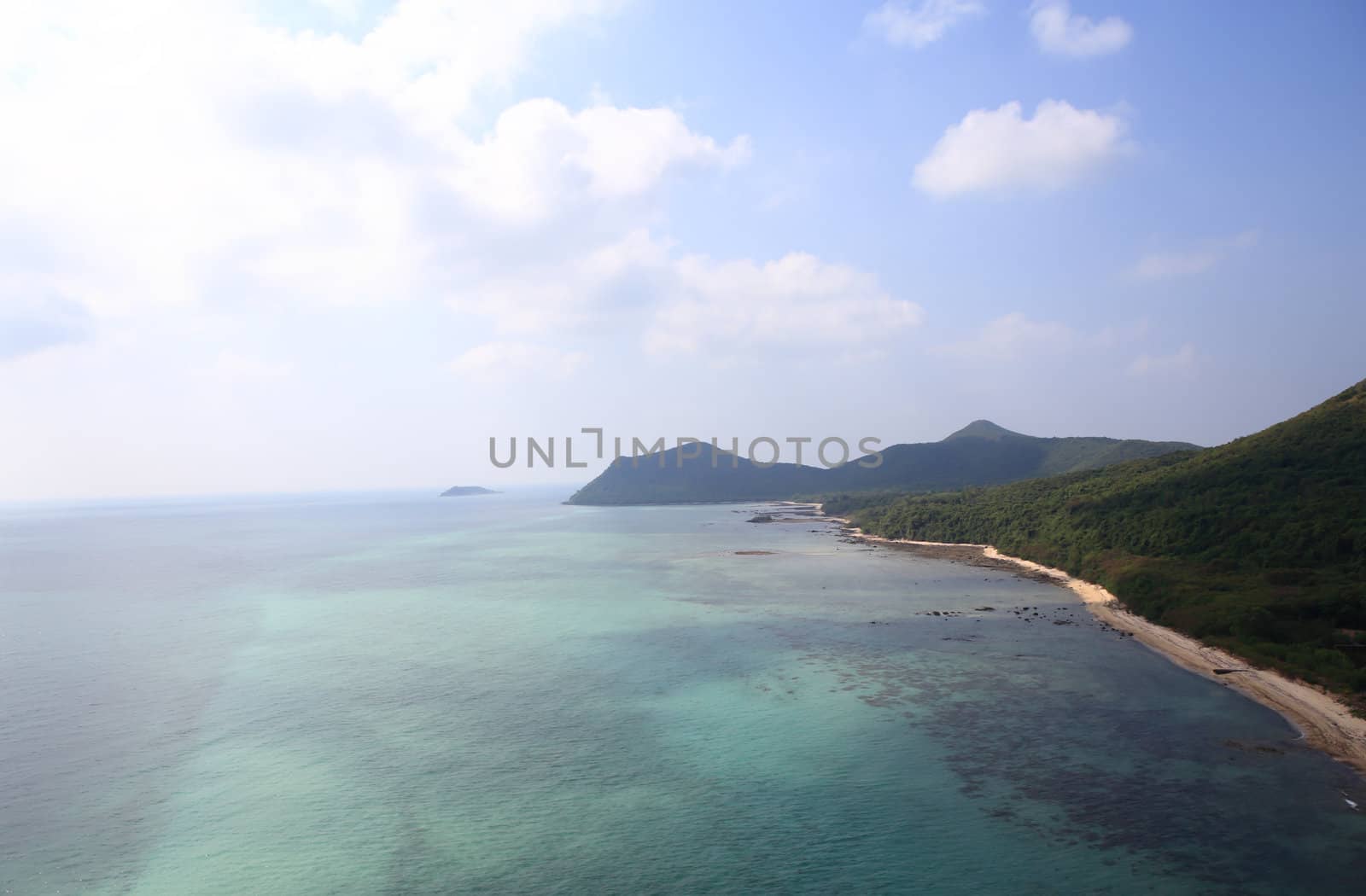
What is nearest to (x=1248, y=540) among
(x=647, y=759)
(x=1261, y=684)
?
(x=1261, y=684)

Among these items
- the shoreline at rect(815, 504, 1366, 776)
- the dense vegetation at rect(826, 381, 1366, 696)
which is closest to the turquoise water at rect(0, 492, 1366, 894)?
the shoreline at rect(815, 504, 1366, 776)

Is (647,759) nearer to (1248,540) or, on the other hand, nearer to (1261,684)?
(1261,684)

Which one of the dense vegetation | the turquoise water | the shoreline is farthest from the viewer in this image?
the dense vegetation

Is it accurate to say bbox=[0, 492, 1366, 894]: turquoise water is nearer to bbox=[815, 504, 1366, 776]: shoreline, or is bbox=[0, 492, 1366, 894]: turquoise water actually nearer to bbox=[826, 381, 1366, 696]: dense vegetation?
bbox=[815, 504, 1366, 776]: shoreline

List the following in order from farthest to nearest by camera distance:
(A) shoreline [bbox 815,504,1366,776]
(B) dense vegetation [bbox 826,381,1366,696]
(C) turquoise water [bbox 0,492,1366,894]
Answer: (B) dense vegetation [bbox 826,381,1366,696], (A) shoreline [bbox 815,504,1366,776], (C) turquoise water [bbox 0,492,1366,894]

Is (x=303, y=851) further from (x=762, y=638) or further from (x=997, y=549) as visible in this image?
(x=997, y=549)

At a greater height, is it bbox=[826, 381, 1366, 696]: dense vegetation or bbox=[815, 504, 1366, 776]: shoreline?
bbox=[826, 381, 1366, 696]: dense vegetation
